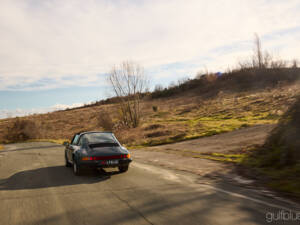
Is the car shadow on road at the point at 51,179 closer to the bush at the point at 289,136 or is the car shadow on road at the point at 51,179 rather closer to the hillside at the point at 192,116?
the bush at the point at 289,136

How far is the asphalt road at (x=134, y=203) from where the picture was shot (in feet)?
15.0

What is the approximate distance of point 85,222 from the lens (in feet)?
14.7

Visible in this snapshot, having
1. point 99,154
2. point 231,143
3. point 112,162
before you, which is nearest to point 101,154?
point 99,154

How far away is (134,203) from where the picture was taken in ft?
18.1

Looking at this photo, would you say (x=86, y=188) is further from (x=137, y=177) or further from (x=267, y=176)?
(x=267, y=176)

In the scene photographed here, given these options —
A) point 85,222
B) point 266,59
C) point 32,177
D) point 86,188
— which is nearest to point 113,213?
point 85,222

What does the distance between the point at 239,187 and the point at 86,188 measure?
398 centimetres

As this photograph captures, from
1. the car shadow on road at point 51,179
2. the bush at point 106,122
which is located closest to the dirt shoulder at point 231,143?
the car shadow on road at point 51,179

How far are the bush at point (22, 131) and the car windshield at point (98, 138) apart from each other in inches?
1802

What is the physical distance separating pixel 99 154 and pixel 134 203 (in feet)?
11.4

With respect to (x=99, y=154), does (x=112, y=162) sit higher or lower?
lower

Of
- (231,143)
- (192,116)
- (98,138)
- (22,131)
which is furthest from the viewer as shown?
(22,131)

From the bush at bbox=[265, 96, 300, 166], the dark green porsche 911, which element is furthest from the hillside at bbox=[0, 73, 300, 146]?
the dark green porsche 911

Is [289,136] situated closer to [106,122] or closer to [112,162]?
[112,162]
